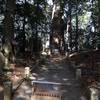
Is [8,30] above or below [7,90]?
above

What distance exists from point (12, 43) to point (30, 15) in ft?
35.7

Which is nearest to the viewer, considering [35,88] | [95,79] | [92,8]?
[35,88]

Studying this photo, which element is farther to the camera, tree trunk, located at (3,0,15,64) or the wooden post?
tree trunk, located at (3,0,15,64)

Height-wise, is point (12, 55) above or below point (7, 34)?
below

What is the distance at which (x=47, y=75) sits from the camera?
13203 millimetres

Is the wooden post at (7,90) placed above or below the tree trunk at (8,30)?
below

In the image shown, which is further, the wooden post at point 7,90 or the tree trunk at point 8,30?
the tree trunk at point 8,30

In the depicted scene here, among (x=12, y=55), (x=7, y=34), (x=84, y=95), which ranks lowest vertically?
(x=84, y=95)

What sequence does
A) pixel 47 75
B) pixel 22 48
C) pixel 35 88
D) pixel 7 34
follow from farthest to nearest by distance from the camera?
pixel 22 48
pixel 7 34
pixel 47 75
pixel 35 88

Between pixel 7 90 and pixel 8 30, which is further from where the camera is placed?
pixel 8 30

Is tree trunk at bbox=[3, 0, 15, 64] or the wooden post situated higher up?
tree trunk at bbox=[3, 0, 15, 64]

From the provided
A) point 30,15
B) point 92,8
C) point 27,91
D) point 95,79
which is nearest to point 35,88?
point 27,91

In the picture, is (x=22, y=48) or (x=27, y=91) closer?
(x=27, y=91)

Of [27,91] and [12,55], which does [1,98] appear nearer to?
[27,91]
